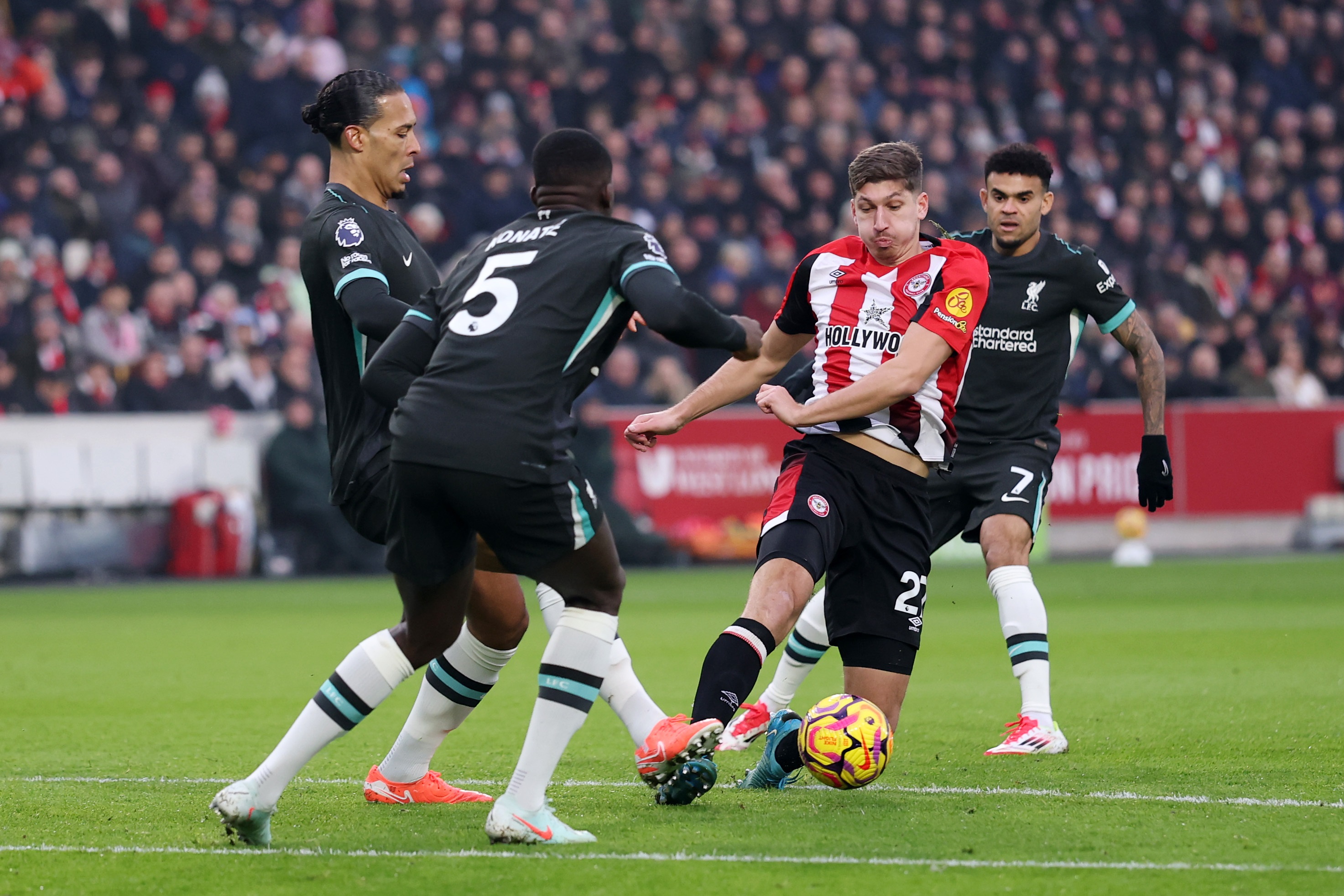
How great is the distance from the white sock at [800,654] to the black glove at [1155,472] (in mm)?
1507

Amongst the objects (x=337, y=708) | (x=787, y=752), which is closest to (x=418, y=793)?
(x=337, y=708)

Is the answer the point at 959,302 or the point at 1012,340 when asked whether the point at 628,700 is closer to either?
the point at 959,302

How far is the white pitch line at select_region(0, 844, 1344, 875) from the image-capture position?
4215mm

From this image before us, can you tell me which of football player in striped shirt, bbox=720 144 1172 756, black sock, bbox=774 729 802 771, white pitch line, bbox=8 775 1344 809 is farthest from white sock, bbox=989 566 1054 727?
black sock, bbox=774 729 802 771

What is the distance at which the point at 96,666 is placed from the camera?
9.84 meters

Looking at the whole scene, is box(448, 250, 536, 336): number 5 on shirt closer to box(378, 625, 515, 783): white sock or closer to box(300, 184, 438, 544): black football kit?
box(300, 184, 438, 544): black football kit

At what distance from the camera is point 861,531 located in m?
5.61

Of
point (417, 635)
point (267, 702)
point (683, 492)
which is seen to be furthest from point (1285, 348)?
point (417, 635)

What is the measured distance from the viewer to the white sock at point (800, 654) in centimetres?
642

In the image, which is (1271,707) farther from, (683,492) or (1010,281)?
(683,492)

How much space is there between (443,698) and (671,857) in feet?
4.14

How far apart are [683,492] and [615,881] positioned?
1364 cm

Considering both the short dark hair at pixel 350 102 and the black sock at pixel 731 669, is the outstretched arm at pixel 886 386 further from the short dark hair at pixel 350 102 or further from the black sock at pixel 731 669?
the short dark hair at pixel 350 102

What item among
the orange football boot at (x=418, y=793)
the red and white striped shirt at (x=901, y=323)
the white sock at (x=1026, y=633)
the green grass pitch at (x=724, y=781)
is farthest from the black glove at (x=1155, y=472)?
the orange football boot at (x=418, y=793)
